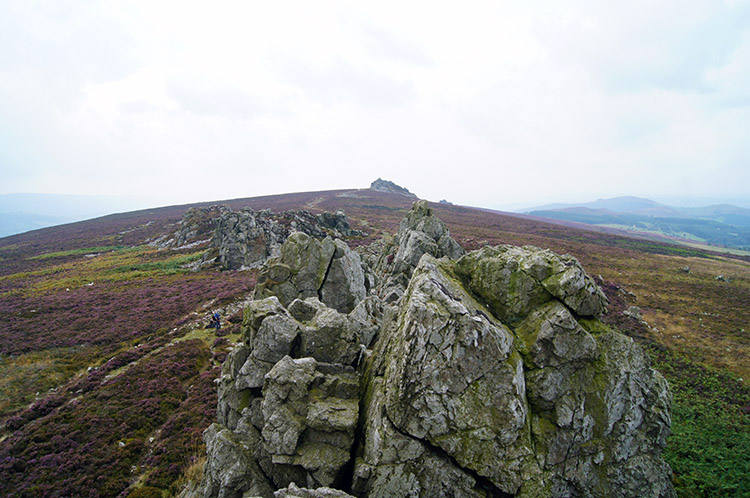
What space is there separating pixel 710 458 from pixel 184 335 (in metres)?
41.1

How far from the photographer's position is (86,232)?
11450cm

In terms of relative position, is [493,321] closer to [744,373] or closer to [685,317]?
[744,373]

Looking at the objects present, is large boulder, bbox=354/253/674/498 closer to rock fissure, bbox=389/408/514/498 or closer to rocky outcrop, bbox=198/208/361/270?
rock fissure, bbox=389/408/514/498

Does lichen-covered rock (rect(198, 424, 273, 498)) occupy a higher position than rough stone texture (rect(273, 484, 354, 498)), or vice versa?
rough stone texture (rect(273, 484, 354, 498))

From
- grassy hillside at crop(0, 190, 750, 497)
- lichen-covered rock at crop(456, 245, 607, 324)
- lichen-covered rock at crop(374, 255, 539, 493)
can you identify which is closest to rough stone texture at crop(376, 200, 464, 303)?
lichen-covered rock at crop(456, 245, 607, 324)

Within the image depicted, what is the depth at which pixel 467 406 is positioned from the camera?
9633 millimetres

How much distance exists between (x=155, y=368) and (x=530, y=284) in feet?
93.5

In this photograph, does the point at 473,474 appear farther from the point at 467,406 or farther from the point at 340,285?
the point at 340,285

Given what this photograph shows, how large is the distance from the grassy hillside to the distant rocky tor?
7624mm

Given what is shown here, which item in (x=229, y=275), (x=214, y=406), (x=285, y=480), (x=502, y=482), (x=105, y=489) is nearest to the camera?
(x=502, y=482)

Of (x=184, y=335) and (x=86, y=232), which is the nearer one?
(x=184, y=335)

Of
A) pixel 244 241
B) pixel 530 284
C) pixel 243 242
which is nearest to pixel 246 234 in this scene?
pixel 244 241

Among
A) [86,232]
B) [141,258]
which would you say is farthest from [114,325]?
[86,232]

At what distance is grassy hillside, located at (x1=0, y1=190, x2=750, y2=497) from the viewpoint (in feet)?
49.6
